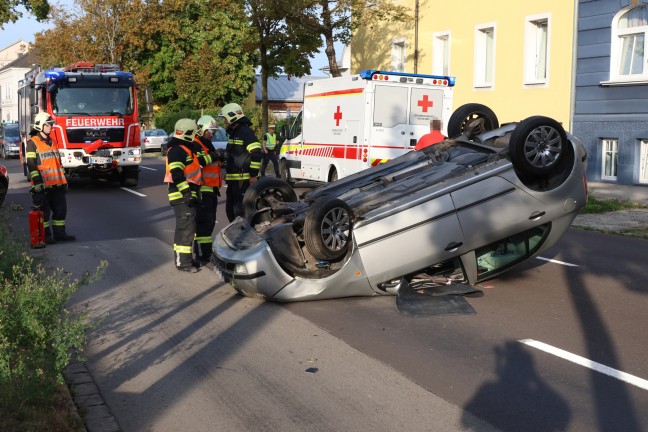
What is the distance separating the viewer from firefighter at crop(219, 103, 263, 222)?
36.0 feet

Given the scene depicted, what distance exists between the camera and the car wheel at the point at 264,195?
29.9ft

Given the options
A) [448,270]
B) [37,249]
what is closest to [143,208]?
[37,249]

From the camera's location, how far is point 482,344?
667 cm

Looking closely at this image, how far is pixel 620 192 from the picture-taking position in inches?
723

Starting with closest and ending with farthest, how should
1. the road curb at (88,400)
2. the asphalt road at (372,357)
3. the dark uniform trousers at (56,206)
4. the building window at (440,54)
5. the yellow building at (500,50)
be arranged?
the road curb at (88,400), the asphalt road at (372,357), the dark uniform trousers at (56,206), the yellow building at (500,50), the building window at (440,54)

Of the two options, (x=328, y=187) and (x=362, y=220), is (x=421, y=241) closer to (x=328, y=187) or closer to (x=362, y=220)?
(x=362, y=220)

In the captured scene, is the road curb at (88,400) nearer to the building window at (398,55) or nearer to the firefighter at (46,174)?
the firefighter at (46,174)

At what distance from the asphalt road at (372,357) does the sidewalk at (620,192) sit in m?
8.08

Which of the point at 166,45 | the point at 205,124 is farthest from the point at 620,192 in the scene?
the point at 166,45

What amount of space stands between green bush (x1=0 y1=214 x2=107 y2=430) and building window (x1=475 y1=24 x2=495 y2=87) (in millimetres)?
19944

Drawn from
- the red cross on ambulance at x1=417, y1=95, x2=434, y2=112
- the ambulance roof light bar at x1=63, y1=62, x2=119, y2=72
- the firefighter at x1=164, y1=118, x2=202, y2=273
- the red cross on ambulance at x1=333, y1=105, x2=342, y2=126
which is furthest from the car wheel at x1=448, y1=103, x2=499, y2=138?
the ambulance roof light bar at x1=63, y1=62, x2=119, y2=72

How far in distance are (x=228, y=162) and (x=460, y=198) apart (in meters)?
4.24

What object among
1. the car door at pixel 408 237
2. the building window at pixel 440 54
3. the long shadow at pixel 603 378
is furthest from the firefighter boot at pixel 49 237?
the building window at pixel 440 54

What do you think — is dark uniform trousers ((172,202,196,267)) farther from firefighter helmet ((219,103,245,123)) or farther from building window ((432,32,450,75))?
building window ((432,32,450,75))
